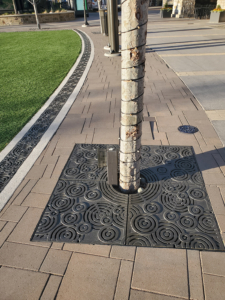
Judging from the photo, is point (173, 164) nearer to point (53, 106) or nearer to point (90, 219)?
point (90, 219)

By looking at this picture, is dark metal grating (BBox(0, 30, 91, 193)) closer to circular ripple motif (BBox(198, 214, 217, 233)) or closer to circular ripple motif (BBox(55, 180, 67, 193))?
circular ripple motif (BBox(55, 180, 67, 193))

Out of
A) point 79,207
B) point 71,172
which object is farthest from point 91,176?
point 79,207

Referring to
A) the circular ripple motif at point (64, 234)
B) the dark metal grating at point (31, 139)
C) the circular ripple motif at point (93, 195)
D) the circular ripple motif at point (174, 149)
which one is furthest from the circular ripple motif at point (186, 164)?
the dark metal grating at point (31, 139)

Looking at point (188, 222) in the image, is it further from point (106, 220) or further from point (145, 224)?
point (106, 220)

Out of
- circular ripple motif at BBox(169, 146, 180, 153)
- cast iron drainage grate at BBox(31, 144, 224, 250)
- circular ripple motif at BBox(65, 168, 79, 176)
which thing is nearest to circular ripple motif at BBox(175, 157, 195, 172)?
cast iron drainage grate at BBox(31, 144, 224, 250)

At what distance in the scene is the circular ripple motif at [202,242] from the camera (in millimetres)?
2400

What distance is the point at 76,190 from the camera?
125 inches

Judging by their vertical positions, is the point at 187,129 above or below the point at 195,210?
above

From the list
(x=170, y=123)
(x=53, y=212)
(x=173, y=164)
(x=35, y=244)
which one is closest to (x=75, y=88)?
(x=170, y=123)

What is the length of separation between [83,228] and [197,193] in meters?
1.52

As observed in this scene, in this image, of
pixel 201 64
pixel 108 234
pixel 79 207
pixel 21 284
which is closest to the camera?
pixel 21 284

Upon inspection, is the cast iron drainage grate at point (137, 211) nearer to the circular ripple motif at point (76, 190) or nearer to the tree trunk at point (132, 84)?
the circular ripple motif at point (76, 190)

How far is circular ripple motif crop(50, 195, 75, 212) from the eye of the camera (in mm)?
Result: 2916

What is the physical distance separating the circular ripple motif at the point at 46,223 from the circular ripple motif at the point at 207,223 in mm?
1669
